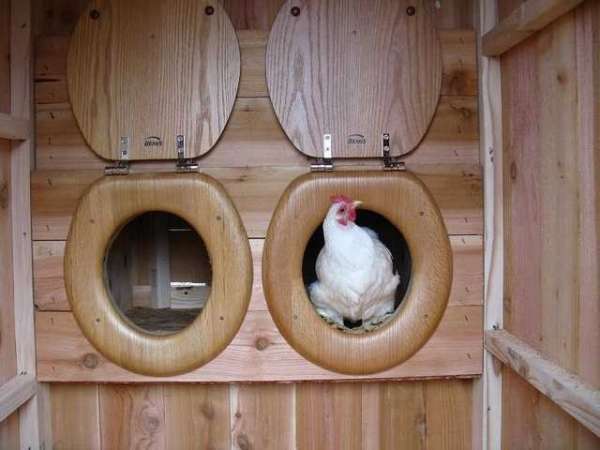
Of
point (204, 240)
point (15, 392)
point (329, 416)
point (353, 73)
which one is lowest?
point (329, 416)

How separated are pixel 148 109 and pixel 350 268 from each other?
606 mm

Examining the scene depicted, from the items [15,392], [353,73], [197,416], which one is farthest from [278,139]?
[15,392]

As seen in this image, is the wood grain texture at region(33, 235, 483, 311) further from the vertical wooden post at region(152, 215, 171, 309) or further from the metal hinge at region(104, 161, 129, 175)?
the vertical wooden post at region(152, 215, 171, 309)

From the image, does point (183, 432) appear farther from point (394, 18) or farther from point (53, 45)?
point (394, 18)

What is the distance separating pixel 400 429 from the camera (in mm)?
1311

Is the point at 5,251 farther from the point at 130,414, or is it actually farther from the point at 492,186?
the point at 492,186

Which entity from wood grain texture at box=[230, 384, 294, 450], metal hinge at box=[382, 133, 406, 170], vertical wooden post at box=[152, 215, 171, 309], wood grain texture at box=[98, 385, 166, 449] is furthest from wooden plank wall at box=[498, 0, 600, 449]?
vertical wooden post at box=[152, 215, 171, 309]

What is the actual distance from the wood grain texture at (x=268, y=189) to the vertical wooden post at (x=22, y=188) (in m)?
0.04

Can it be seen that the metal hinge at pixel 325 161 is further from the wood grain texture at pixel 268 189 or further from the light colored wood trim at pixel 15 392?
the light colored wood trim at pixel 15 392

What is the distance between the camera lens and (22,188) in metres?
1.22

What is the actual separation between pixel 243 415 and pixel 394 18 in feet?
3.39

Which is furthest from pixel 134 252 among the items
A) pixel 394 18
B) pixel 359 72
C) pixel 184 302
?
pixel 394 18

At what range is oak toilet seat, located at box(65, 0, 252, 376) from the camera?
1203 millimetres

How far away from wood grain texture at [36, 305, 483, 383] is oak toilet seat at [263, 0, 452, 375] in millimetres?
33
